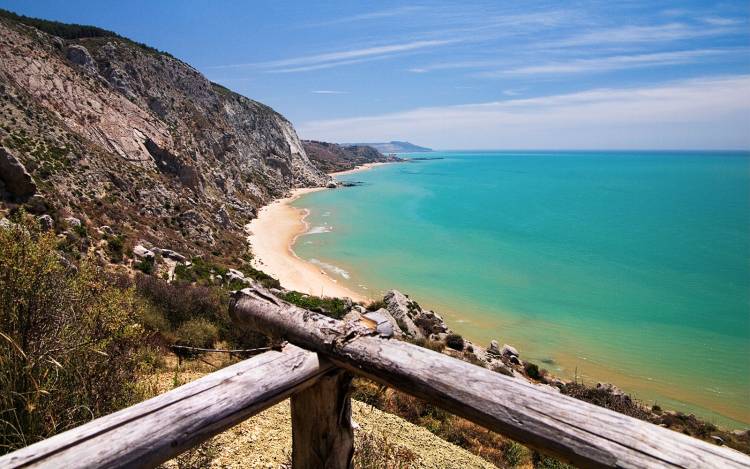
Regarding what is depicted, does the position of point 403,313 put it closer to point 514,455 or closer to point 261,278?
point 261,278

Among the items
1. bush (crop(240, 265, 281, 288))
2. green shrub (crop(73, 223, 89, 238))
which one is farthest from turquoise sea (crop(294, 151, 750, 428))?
green shrub (crop(73, 223, 89, 238))

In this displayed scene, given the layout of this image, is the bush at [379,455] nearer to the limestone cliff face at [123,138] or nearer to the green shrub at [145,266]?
the green shrub at [145,266]

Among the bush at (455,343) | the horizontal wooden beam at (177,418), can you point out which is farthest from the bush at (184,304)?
the bush at (455,343)

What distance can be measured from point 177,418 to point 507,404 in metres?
1.28

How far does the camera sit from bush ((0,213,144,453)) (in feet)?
7.84

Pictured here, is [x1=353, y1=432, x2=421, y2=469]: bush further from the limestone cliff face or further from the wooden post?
the limestone cliff face

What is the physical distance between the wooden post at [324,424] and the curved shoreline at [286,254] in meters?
21.3

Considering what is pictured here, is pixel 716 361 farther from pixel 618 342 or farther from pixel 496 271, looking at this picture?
pixel 496 271

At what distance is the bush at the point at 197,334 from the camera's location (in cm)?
857

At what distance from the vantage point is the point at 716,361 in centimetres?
2017

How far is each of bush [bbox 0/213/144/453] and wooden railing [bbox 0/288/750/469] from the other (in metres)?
1.10

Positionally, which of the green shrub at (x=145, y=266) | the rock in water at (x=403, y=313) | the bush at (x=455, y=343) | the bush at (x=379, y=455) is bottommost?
the bush at (x=455, y=343)

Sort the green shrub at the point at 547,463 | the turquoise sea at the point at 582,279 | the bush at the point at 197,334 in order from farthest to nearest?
1. the turquoise sea at the point at 582,279
2. the bush at the point at 197,334
3. the green shrub at the point at 547,463

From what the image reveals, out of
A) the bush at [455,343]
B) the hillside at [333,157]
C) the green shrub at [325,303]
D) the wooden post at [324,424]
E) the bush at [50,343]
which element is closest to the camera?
the wooden post at [324,424]
